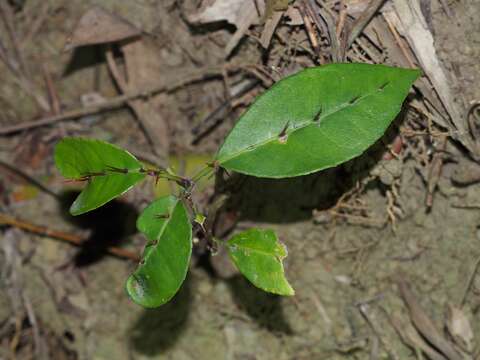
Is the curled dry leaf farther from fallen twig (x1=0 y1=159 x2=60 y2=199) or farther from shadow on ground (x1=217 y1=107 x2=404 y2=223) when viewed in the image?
fallen twig (x1=0 y1=159 x2=60 y2=199)

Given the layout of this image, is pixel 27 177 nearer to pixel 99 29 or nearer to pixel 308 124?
pixel 99 29

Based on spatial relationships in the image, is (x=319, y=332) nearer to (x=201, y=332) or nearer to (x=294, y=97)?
(x=201, y=332)

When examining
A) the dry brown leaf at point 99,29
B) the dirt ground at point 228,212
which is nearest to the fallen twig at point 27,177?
the dirt ground at point 228,212

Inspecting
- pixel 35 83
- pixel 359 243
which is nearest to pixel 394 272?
pixel 359 243

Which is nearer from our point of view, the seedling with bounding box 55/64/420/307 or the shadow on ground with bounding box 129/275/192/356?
the seedling with bounding box 55/64/420/307

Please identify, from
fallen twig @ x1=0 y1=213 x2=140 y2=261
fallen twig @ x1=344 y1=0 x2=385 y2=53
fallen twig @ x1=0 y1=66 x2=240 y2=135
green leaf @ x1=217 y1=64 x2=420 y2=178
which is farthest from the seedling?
fallen twig @ x1=0 y1=213 x2=140 y2=261

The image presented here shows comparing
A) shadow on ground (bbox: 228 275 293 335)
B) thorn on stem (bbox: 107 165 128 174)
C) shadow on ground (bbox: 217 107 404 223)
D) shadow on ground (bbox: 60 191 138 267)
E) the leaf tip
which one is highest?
thorn on stem (bbox: 107 165 128 174)

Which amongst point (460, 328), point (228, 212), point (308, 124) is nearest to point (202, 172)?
point (308, 124)
